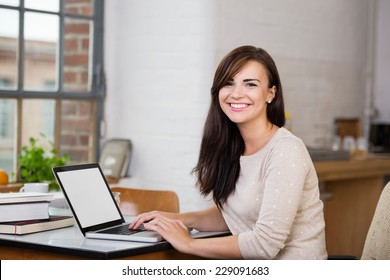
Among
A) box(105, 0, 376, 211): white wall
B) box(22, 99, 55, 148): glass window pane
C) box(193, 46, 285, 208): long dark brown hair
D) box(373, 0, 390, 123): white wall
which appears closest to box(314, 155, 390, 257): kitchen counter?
box(105, 0, 376, 211): white wall

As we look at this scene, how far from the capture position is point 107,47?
438 centimetres

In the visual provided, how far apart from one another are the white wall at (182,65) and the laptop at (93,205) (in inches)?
59.5

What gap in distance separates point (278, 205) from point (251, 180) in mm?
208

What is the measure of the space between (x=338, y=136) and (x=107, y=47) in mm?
1755

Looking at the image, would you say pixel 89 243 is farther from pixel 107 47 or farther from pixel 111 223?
pixel 107 47

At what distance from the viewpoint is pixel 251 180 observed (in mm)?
2475

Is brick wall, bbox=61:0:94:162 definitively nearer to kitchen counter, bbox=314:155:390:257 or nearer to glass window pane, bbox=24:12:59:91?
glass window pane, bbox=24:12:59:91

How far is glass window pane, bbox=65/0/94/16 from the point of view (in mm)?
4156

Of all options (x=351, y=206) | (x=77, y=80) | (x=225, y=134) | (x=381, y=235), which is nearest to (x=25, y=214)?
(x=225, y=134)

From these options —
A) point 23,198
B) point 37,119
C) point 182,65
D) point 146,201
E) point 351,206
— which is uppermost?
point 182,65

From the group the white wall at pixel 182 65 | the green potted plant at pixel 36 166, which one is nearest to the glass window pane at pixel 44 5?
the white wall at pixel 182 65

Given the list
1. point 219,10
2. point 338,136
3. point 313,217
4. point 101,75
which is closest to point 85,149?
point 101,75

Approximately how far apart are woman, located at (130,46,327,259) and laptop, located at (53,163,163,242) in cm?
8

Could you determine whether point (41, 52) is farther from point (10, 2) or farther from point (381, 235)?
point (381, 235)
